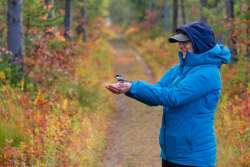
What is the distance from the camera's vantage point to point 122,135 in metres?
11.6

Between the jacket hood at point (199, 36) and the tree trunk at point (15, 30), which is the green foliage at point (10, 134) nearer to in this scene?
the tree trunk at point (15, 30)

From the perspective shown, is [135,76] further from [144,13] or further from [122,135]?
[144,13]

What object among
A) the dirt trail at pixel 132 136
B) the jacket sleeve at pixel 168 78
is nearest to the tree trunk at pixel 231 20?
the dirt trail at pixel 132 136

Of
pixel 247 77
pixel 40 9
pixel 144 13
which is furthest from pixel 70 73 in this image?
pixel 144 13

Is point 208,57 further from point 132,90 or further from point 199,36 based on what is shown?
point 132,90

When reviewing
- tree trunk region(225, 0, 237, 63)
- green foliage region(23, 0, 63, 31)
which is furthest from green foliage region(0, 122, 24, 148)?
tree trunk region(225, 0, 237, 63)

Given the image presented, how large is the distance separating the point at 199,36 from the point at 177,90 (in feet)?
1.61

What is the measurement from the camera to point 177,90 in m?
4.41

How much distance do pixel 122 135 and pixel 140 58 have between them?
1883 centimetres

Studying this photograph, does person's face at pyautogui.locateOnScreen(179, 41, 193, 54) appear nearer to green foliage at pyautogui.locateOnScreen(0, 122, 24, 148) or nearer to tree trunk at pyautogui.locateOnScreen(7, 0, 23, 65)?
green foliage at pyautogui.locateOnScreen(0, 122, 24, 148)

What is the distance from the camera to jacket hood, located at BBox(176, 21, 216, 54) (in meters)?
4.46

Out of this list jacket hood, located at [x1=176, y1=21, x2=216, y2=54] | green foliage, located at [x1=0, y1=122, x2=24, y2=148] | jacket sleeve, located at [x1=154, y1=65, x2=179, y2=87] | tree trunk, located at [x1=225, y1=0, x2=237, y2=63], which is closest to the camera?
jacket hood, located at [x1=176, y1=21, x2=216, y2=54]

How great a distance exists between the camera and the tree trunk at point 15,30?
444 inches

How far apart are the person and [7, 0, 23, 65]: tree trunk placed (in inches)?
284
